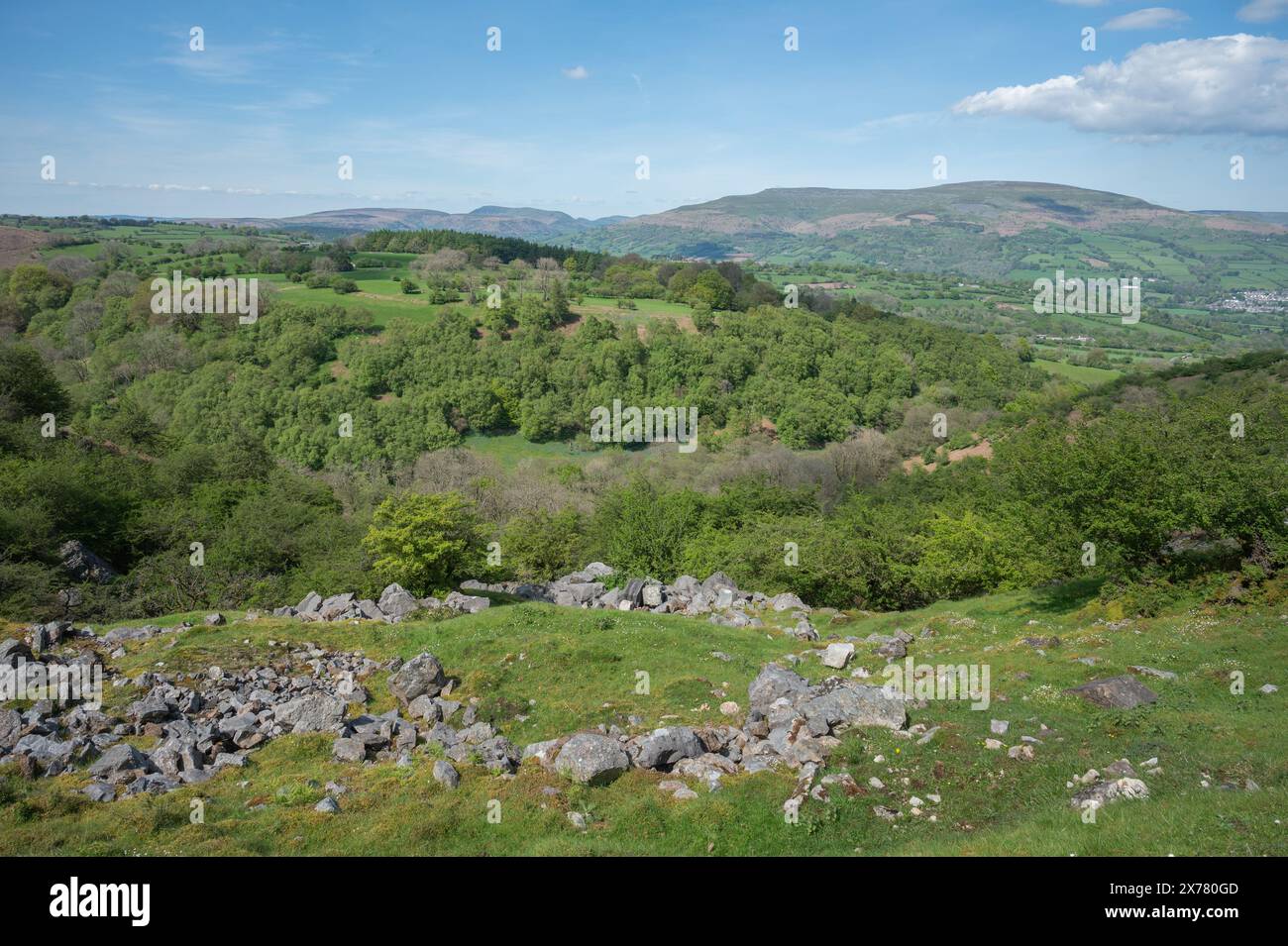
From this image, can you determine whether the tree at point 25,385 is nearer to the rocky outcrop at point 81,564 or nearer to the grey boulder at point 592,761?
the rocky outcrop at point 81,564

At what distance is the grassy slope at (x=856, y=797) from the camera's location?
11961 mm

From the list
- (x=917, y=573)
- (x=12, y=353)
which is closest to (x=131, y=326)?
(x=12, y=353)

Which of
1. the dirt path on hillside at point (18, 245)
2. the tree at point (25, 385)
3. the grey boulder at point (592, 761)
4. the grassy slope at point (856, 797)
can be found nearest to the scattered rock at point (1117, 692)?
the grassy slope at point (856, 797)

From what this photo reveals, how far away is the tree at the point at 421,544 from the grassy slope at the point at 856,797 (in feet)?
38.6

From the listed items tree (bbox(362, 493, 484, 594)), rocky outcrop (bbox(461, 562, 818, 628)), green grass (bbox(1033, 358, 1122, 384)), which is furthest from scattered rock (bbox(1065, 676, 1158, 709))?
green grass (bbox(1033, 358, 1122, 384))

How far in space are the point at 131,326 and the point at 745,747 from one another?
111104 millimetres

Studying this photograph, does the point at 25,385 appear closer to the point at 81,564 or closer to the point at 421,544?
the point at 81,564

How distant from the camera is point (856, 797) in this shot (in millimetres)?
14031

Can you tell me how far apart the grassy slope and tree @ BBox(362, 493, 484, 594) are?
463 inches

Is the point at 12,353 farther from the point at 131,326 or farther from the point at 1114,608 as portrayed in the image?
the point at 1114,608

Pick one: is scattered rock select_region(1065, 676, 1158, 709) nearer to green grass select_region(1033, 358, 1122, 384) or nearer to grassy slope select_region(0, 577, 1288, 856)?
grassy slope select_region(0, 577, 1288, 856)

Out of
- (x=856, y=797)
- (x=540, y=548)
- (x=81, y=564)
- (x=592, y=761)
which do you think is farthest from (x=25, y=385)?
(x=856, y=797)

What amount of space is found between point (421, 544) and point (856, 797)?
2452cm

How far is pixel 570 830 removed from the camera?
44.4 feet
